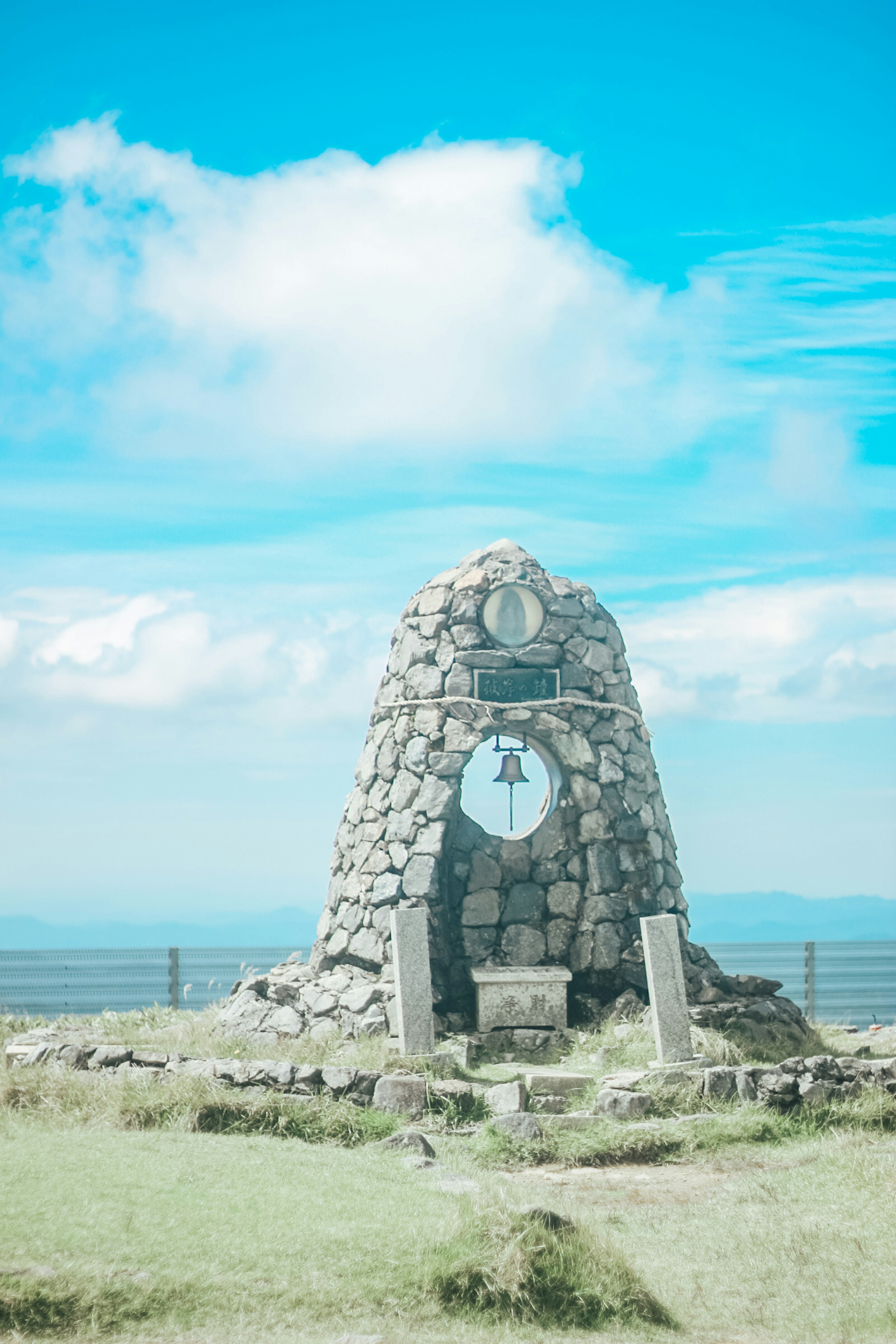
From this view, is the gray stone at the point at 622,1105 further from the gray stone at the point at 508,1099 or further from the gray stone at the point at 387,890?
the gray stone at the point at 387,890

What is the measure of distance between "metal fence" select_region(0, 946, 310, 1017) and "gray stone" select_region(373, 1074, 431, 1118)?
6707mm

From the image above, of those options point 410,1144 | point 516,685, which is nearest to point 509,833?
point 516,685

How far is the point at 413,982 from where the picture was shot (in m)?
11.0

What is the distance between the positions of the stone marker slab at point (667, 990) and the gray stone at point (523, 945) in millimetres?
1844

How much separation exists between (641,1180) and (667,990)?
2817 mm

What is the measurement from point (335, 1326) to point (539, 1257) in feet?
3.57

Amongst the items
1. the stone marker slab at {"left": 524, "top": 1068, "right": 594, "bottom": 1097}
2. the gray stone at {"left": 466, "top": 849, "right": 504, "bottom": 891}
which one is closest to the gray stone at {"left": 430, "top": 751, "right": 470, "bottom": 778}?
the gray stone at {"left": 466, "top": 849, "right": 504, "bottom": 891}

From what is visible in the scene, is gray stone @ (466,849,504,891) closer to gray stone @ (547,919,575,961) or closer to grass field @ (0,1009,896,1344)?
gray stone @ (547,919,575,961)

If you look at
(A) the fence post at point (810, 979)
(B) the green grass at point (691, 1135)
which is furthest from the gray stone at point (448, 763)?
(A) the fence post at point (810, 979)

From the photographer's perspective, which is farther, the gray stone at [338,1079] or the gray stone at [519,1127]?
the gray stone at [338,1079]

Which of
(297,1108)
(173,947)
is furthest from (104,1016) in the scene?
(297,1108)

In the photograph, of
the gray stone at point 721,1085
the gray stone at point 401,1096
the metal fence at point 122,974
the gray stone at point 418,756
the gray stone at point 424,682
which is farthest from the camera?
the metal fence at point 122,974

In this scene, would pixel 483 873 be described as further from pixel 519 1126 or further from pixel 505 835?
pixel 519 1126

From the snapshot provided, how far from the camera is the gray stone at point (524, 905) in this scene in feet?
43.6
